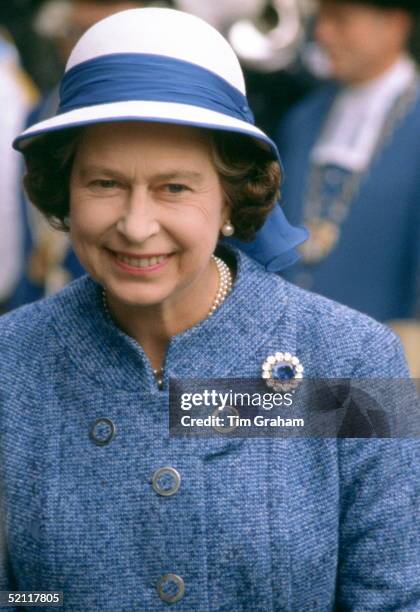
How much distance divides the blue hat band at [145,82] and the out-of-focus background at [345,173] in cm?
203

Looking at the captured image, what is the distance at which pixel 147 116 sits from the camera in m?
2.20

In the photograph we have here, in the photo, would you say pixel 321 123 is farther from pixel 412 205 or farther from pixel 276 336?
pixel 276 336

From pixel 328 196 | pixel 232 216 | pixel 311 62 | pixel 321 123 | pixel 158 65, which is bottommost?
pixel 232 216

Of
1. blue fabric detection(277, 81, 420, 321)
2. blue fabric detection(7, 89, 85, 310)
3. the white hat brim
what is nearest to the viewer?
the white hat brim

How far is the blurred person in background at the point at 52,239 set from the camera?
182 inches

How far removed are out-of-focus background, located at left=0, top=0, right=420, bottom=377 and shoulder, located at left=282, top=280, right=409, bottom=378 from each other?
1.68m

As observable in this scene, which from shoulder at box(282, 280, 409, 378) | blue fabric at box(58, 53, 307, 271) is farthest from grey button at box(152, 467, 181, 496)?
blue fabric at box(58, 53, 307, 271)

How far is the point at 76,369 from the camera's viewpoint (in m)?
2.50

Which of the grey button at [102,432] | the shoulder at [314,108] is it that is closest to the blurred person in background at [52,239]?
Result: the shoulder at [314,108]

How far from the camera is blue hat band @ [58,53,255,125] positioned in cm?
226

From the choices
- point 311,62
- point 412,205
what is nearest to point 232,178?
point 412,205

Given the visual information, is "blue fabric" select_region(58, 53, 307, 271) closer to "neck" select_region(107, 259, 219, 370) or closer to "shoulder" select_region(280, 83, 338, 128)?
"neck" select_region(107, 259, 219, 370)

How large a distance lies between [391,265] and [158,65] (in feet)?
7.83

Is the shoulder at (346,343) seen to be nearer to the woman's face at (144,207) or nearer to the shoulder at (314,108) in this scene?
the woman's face at (144,207)
